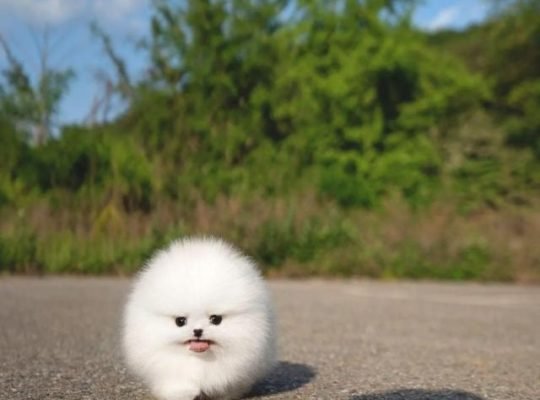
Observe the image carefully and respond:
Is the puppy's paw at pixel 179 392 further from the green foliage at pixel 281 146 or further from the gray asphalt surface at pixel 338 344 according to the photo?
the green foliage at pixel 281 146

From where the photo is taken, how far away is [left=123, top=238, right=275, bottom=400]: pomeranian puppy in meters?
2.47

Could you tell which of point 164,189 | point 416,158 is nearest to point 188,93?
point 416,158

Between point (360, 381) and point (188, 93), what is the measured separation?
18.4 m

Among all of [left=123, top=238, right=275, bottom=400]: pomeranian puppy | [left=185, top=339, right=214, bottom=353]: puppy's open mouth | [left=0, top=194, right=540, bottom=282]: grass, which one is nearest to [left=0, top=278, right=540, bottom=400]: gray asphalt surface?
[left=123, top=238, right=275, bottom=400]: pomeranian puppy

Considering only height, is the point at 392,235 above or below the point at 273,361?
above

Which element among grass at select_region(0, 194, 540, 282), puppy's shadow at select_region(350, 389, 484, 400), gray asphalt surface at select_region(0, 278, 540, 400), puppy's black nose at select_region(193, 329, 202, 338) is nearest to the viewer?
puppy's black nose at select_region(193, 329, 202, 338)

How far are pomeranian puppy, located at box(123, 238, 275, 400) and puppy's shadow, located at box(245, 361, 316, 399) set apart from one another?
1.11ft

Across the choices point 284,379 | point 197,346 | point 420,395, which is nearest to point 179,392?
point 197,346

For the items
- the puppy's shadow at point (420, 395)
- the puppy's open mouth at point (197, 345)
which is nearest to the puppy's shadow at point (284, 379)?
the puppy's shadow at point (420, 395)

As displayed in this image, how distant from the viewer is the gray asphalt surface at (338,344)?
3129 millimetres

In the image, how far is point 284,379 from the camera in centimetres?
333

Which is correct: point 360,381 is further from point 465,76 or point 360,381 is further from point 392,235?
point 465,76

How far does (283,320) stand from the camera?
6336mm

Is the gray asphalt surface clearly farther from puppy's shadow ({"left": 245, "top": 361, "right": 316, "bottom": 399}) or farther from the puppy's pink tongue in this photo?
the puppy's pink tongue
